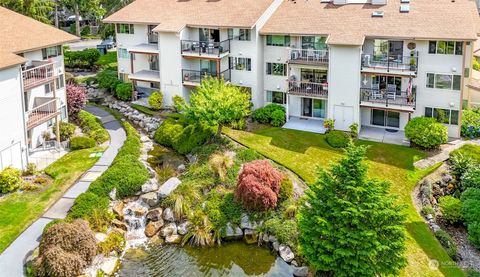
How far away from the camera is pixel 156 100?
56.7 m

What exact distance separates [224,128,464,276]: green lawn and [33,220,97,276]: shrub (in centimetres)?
1609

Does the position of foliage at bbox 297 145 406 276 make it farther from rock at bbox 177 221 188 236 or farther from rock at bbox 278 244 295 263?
rock at bbox 177 221 188 236

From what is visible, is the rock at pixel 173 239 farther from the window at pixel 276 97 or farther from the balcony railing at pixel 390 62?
the balcony railing at pixel 390 62

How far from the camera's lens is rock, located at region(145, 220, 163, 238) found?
3656cm

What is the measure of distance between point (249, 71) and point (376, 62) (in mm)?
12903

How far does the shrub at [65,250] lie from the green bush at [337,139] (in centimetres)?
2296

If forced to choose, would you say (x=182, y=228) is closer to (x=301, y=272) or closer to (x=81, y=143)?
(x=301, y=272)

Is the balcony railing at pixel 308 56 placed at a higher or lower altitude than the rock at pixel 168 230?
higher

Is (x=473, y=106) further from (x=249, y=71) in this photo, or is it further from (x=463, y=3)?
(x=249, y=71)

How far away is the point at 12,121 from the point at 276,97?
25663 millimetres

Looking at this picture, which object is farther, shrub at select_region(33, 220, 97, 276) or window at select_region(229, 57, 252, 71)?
window at select_region(229, 57, 252, 71)

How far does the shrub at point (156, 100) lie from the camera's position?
56.7 metres

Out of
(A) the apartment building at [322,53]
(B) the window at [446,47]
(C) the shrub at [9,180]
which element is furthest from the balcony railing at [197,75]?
(C) the shrub at [9,180]

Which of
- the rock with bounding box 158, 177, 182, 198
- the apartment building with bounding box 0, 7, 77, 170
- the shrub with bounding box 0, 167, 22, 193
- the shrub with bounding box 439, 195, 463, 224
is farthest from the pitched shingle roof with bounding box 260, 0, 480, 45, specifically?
the shrub with bounding box 0, 167, 22, 193
